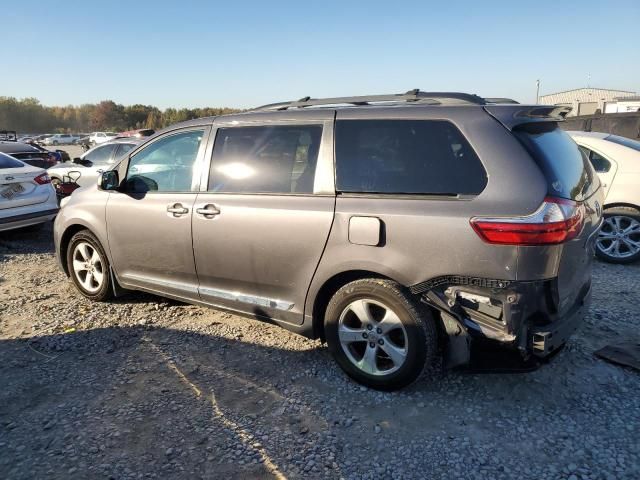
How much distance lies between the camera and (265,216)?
3.41 m

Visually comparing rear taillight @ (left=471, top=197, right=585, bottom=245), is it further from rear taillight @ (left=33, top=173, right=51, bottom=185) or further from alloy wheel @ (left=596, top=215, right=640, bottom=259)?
rear taillight @ (left=33, top=173, right=51, bottom=185)

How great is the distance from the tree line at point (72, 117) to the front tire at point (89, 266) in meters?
74.8

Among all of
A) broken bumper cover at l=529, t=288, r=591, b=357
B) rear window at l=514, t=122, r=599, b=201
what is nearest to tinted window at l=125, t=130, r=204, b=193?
rear window at l=514, t=122, r=599, b=201

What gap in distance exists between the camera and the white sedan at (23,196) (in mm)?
7055

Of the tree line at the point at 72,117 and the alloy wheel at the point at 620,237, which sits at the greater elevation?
the tree line at the point at 72,117

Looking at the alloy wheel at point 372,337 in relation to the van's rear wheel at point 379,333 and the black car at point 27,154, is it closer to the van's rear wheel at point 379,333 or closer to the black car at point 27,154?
the van's rear wheel at point 379,333

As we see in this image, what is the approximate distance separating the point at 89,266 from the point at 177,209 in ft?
5.24

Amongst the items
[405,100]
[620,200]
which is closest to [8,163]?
[405,100]

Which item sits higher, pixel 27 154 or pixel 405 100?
pixel 405 100

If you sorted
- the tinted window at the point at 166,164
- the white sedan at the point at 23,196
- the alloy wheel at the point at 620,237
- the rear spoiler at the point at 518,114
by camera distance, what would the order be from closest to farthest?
the rear spoiler at the point at 518,114 < the tinted window at the point at 166,164 < the alloy wheel at the point at 620,237 < the white sedan at the point at 23,196

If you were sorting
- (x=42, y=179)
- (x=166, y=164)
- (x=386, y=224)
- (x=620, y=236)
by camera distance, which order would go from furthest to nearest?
(x=42, y=179), (x=620, y=236), (x=166, y=164), (x=386, y=224)

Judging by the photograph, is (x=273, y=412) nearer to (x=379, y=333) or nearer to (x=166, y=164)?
(x=379, y=333)

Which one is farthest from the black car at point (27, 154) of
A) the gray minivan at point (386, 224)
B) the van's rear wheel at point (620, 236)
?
the van's rear wheel at point (620, 236)

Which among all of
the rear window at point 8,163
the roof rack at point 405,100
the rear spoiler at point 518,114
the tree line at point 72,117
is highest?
the tree line at point 72,117
